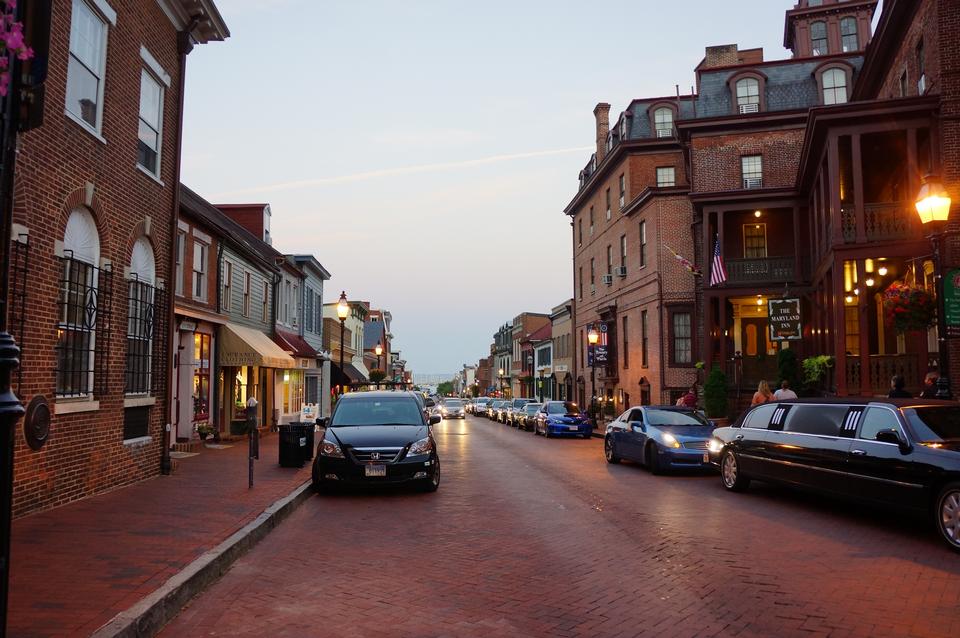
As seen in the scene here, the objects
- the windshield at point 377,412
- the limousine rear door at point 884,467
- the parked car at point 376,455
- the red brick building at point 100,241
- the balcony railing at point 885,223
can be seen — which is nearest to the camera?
the limousine rear door at point 884,467

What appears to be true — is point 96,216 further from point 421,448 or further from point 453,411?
point 453,411

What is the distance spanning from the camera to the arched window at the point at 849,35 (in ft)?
130

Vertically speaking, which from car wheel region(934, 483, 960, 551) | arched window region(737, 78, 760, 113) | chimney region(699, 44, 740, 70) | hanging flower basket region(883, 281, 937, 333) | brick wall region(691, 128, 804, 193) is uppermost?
chimney region(699, 44, 740, 70)

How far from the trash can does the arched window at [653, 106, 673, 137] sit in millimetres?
25763

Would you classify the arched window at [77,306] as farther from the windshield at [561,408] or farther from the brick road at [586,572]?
the windshield at [561,408]

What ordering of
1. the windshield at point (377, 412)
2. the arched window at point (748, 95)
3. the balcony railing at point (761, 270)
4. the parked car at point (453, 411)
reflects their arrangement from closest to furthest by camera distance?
the windshield at point (377, 412) → the balcony railing at point (761, 270) → the arched window at point (748, 95) → the parked car at point (453, 411)

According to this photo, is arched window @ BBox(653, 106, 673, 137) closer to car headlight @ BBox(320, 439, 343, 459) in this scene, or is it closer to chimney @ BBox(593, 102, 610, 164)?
chimney @ BBox(593, 102, 610, 164)

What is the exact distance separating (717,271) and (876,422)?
→ 57.3 ft

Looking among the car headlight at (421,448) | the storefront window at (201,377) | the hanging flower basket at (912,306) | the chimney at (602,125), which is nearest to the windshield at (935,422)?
the hanging flower basket at (912,306)

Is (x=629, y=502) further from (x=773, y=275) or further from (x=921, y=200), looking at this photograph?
(x=773, y=275)

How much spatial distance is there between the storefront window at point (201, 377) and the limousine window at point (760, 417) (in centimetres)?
1394

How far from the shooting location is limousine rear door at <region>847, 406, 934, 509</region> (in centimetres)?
841

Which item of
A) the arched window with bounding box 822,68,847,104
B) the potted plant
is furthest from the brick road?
the arched window with bounding box 822,68,847,104

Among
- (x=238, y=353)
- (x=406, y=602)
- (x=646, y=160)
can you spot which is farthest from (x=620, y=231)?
(x=406, y=602)
